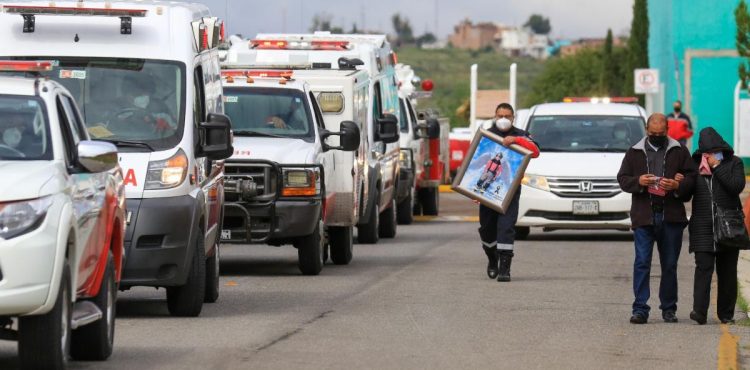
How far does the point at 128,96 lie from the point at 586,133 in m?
11.6

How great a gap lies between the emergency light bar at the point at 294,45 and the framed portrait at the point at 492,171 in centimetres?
454

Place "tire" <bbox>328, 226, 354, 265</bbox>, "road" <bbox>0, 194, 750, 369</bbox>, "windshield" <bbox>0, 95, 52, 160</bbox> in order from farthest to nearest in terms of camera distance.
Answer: "tire" <bbox>328, 226, 354, 265</bbox>, "road" <bbox>0, 194, 750, 369</bbox>, "windshield" <bbox>0, 95, 52, 160</bbox>

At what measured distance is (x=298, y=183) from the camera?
1817cm

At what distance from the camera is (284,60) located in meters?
22.4

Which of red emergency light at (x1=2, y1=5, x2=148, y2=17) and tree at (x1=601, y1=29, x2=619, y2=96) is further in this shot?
tree at (x1=601, y1=29, x2=619, y2=96)

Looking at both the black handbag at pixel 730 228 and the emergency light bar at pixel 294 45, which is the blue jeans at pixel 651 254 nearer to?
the black handbag at pixel 730 228

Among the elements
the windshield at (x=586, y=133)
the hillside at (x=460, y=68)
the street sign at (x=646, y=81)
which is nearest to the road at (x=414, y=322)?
the windshield at (x=586, y=133)

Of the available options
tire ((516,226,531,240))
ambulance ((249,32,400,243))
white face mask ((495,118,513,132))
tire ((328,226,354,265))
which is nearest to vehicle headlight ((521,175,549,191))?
tire ((516,226,531,240))

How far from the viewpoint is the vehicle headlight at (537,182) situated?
78.7ft

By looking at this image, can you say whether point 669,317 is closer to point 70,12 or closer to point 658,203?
point 658,203

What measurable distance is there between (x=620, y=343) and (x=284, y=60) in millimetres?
10269

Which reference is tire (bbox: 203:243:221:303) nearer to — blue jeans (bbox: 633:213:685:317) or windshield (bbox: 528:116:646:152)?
blue jeans (bbox: 633:213:685:317)

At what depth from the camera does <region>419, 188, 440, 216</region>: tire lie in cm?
3241

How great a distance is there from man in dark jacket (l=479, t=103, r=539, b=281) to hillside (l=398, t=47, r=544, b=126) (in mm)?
113443
